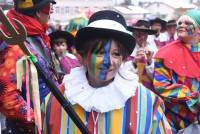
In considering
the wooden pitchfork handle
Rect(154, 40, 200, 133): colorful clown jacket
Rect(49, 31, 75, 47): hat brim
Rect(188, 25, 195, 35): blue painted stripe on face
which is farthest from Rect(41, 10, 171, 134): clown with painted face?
Rect(49, 31, 75, 47): hat brim

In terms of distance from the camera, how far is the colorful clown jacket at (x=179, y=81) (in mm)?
3801

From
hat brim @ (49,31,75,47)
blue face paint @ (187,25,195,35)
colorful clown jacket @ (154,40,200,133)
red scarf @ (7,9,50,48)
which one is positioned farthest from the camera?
→ hat brim @ (49,31,75,47)

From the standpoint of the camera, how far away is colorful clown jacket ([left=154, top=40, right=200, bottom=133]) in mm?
3801

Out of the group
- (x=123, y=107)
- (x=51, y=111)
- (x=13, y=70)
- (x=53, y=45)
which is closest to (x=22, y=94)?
(x=13, y=70)

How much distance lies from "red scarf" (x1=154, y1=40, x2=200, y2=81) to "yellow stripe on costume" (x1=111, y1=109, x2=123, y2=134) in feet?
5.49

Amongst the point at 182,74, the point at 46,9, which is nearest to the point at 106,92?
the point at 46,9

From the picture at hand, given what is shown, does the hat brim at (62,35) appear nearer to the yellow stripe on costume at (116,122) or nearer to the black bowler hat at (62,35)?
the black bowler hat at (62,35)

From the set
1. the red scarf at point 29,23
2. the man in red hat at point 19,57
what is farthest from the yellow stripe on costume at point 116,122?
the red scarf at point 29,23

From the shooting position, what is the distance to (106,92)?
2338mm

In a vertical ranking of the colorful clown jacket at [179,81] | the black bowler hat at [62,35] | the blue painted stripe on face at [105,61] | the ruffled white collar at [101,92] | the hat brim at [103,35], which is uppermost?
the hat brim at [103,35]

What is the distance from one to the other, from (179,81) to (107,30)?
1776 mm

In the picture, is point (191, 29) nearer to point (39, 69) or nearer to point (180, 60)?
point (180, 60)

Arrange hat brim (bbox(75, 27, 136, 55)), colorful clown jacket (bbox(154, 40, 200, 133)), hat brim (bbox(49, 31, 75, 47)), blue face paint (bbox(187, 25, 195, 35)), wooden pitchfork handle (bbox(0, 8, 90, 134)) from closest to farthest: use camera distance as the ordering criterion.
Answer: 1. wooden pitchfork handle (bbox(0, 8, 90, 134))
2. hat brim (bbox(75, 27, 136, 55))
3. colorful clown jacket (bbox(154, 40, 200, 133))
4. blue face paint (bbox(187, 25, 195, 35))
5. hat brim (bbox(49, 31, 75, 47))

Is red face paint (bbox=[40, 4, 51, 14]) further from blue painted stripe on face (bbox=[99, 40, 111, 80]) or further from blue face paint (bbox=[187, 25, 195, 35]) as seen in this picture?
blue painted stripe on face (bbox=[99, 40, 111, 80])
